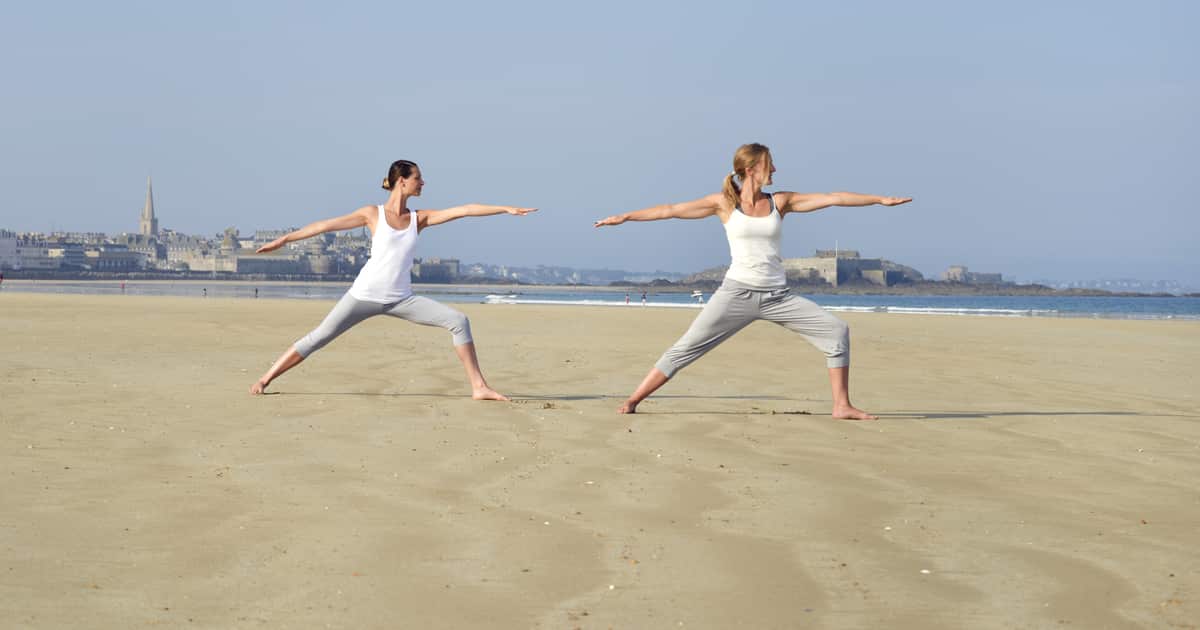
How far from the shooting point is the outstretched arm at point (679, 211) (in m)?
7.62

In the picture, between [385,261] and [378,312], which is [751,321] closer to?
[385,261]

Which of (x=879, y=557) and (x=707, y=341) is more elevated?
(x=707, y=341)

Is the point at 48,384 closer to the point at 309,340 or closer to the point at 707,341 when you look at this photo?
the point at 309,340

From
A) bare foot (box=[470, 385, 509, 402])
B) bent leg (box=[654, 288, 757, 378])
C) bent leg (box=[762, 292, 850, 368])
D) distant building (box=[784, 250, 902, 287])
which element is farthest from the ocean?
distant building (box=[784, 250, 902, 287])

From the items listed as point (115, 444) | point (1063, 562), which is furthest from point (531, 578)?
point (115, 444)

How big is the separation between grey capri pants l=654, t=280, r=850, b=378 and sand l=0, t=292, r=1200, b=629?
44cm

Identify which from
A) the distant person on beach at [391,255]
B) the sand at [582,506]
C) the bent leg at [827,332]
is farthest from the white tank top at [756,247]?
the distant person on beach at [391,255]

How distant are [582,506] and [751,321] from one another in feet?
10.5

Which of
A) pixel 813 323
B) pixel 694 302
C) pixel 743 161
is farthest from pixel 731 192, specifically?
pixel 694 302

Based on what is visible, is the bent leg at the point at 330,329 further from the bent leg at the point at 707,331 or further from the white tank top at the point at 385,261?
the bent leg at the point at 707,331

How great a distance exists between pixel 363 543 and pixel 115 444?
2.66 m

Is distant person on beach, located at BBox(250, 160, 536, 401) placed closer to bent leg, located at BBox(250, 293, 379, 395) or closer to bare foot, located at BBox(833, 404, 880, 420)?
bent leg, located at BBox(250, 293, 379, 395)

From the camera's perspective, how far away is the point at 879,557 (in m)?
4.06

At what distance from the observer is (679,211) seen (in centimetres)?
761
